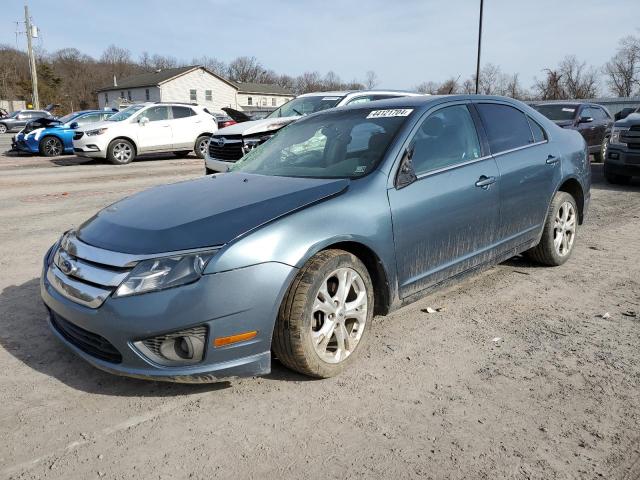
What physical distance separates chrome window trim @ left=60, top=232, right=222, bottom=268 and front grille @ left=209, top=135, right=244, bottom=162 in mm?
6827

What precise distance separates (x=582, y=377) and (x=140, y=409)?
8.04 feet

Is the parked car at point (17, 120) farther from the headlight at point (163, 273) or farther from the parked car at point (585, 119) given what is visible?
the headlight at point (163, 273)

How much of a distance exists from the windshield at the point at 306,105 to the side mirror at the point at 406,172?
7279 millimetres

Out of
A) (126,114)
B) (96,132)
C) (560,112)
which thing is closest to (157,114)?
(126,114)

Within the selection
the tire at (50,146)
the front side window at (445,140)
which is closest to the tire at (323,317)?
the front side window at (445,140)

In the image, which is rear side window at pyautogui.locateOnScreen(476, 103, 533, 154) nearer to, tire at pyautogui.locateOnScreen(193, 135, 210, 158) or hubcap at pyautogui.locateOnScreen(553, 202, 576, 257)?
hubcap at pyautogui.locateOnScreen(553, 202, 576, 257)

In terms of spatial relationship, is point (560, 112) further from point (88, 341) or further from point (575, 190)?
point (88, 341)

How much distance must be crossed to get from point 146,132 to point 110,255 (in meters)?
13.9

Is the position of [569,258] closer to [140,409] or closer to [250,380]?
[250,380]

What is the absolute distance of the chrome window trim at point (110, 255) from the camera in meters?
2.68

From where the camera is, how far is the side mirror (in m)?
3.45

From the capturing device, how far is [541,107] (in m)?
13.9

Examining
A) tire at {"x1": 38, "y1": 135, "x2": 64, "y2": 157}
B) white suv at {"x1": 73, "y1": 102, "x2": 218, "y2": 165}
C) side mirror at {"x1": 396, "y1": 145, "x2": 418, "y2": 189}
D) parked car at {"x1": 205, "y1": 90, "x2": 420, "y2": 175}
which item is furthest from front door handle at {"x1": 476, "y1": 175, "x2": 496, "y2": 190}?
tire at {"x1": 38, "y1": 135, "x2": 64, "y2": 157}

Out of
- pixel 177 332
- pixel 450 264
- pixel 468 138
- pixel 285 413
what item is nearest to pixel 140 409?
pixel 177 332
